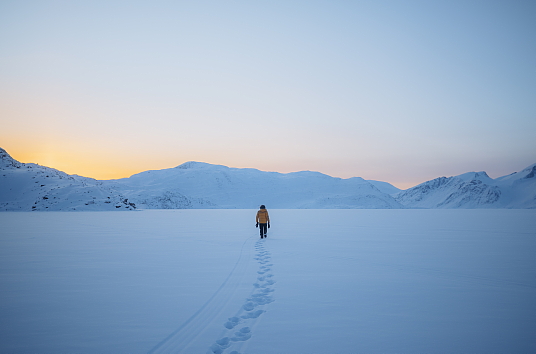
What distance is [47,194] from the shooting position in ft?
189

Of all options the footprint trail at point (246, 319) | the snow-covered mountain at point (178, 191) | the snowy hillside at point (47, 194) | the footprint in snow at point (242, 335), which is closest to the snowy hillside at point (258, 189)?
the snow-covered mountain at point (178, 191)

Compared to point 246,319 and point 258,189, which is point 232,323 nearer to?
point 246,319

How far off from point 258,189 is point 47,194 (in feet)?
364

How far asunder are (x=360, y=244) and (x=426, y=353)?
34.9 feet

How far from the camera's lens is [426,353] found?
4066mm

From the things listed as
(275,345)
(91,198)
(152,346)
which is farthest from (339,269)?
(91,198)

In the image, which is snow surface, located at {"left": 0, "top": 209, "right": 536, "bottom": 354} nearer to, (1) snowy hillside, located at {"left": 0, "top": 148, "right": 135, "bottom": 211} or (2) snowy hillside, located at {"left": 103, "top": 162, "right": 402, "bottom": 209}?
(1) snowy hillside, located at {"left": 0, "top": 148, "right": 135, "bottom": 211}

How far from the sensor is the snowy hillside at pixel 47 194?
55.7m

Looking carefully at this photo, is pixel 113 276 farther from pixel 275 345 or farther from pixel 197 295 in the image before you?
pixel 275 345

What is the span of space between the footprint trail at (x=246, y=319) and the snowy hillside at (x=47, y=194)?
5860 cm

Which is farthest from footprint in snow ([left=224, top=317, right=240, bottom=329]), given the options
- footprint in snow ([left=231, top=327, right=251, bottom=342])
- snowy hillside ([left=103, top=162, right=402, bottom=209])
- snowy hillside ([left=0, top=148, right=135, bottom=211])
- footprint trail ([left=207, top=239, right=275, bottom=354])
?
snowy hillside ([left=103, top=162, right=402, bottom=209])

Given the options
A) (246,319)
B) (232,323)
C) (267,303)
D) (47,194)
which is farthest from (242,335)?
(47,194)

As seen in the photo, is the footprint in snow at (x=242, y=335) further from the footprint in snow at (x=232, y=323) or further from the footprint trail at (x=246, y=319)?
the footprint in snow at (x=232, y=323)

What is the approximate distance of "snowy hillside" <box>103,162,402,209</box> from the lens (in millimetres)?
136212
